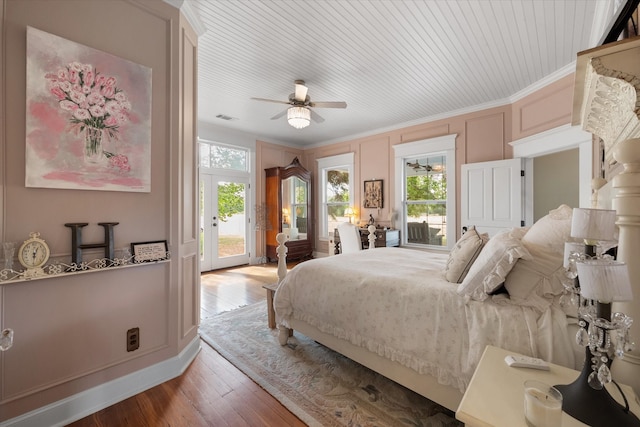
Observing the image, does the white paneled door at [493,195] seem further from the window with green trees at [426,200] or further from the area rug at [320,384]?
the area rug at [320,384]

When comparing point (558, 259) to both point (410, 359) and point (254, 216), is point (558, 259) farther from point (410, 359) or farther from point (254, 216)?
point (254, 216)

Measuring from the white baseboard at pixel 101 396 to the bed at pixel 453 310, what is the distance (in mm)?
1124

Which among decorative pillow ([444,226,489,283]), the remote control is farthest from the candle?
decorative pillow ([444,226,489,283])

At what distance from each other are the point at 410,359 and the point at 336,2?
257 cm

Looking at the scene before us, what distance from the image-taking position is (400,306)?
1.70 metres

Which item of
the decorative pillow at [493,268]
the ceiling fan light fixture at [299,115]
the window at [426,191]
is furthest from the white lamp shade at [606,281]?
the window at [426,191]

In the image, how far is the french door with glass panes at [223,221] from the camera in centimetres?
516

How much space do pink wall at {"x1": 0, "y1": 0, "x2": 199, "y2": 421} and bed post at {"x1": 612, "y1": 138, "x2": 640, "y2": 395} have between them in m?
2.35

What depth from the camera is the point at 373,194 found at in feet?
18.3

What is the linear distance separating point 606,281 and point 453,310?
835 mm

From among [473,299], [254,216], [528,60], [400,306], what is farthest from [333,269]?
[254,216]

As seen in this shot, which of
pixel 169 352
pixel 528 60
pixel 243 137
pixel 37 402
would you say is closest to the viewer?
pixel 37 402

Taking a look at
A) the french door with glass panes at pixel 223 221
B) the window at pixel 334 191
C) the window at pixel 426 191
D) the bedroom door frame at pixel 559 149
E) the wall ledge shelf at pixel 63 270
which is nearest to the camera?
the wall ledge shelf at pixel 63 270

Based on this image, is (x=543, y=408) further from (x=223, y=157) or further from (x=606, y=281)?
(x=223, y=157)
